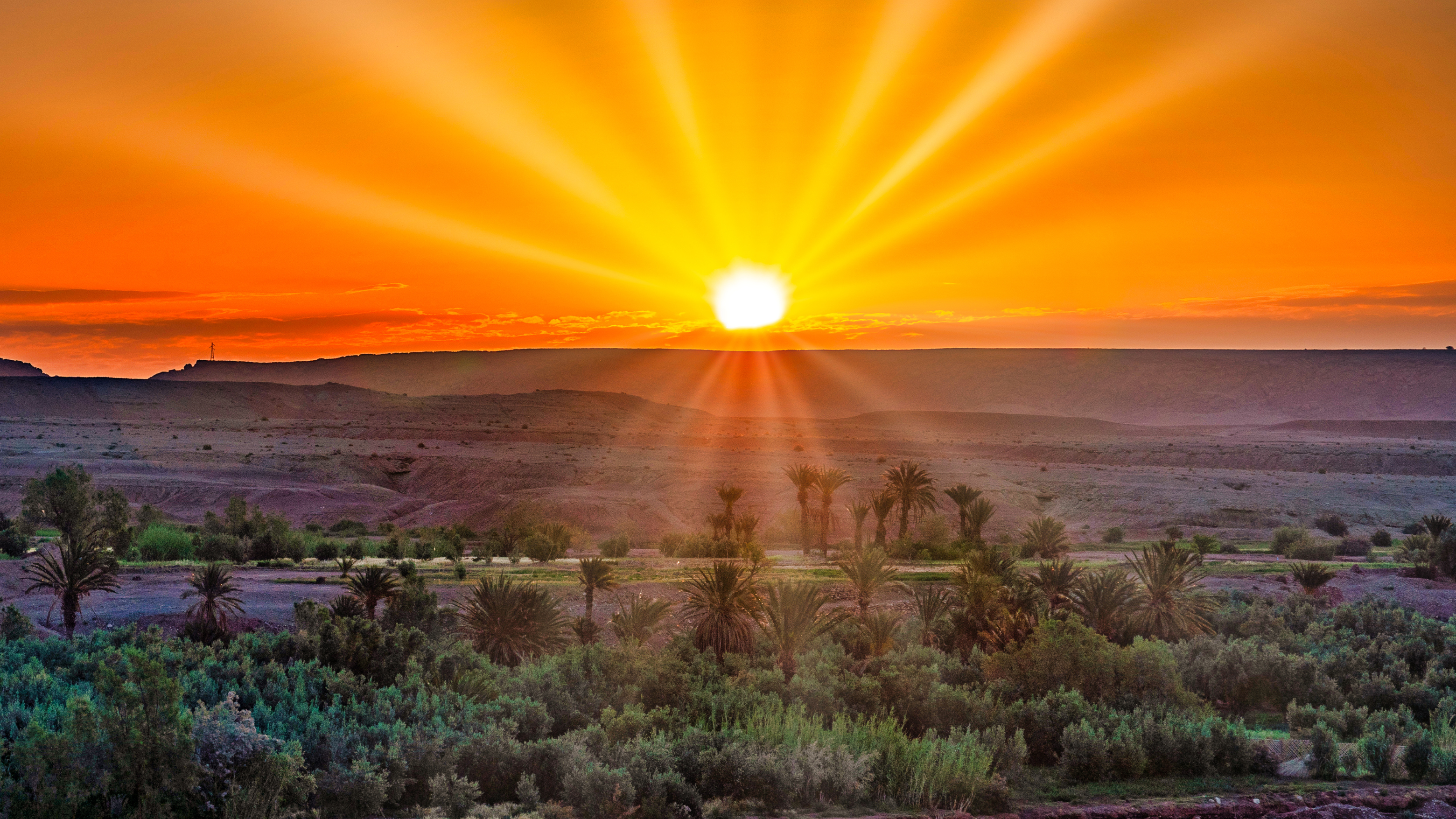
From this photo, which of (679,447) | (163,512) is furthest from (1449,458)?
(163,512)

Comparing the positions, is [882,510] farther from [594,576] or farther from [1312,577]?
[594,576]

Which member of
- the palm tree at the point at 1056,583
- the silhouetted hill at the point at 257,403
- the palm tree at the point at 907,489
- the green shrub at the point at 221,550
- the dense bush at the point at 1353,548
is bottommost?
the dense bush at the point at 1353,548

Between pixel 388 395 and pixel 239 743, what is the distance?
140 meters

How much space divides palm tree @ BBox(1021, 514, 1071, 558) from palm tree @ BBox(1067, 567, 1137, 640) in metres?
16.9

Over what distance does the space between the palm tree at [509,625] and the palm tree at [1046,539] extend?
24810mm

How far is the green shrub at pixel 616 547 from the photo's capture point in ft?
128

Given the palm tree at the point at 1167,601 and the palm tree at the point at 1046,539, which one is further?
the palm tree at the point at 1046,539

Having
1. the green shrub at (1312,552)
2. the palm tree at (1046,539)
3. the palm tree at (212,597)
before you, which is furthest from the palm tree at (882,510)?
the palm tree at (212,597)

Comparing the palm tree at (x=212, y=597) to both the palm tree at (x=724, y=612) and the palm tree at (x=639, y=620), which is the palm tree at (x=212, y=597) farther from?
the palm tree at (x=724, y=612)

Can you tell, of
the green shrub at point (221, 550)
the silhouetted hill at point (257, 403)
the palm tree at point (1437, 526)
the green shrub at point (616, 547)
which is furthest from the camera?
the silhouetted hill at point (257, 403)

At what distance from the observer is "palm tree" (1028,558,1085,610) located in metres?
21.2

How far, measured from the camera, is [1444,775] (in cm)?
1223

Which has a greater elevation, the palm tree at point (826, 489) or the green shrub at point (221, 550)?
the palm tree at point (826, 489)

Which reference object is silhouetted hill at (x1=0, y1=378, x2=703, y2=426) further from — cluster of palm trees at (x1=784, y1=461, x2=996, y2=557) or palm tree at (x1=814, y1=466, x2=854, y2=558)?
palm tree at (x1=814, y1=466, x2=854, y2=558)
